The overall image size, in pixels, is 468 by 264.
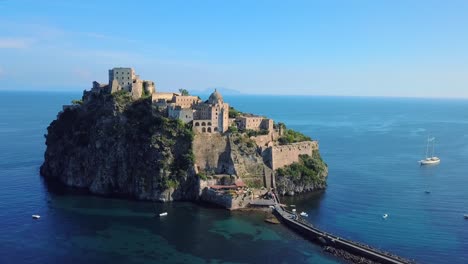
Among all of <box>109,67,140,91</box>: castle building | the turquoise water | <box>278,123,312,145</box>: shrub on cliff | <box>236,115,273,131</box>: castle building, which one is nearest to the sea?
the turquoise water

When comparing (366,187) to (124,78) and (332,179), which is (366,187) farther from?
(124,78)

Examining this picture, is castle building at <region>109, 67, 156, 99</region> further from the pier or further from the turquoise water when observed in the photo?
the pier

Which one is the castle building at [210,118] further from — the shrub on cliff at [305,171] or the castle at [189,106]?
the shrub on cliff at [305,171]

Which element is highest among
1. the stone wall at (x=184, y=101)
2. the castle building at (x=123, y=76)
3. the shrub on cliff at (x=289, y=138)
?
the castle building at (x=123, y=76)

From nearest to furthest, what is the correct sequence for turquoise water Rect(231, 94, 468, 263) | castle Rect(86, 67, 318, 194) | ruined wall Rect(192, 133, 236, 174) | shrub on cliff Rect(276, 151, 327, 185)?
turquoise water Rect(231, 94, 468, 263)
ruined wall Rect(192, 133, 236, 174)
castle Rect(86, 67, 318, 194)
shrub on cliff Rect(276, 151, 327, 185)

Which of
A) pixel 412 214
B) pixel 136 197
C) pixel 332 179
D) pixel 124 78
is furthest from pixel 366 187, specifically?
pixel 124 78

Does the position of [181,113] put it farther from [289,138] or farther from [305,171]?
→ [305,171]

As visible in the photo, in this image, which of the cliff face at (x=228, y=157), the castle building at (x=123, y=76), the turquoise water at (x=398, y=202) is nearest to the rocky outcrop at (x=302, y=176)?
the turquoise water at (x=398, y=202)
